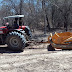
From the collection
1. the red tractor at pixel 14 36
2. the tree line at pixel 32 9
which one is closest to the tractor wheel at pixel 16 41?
the red tractor at pixel 14 36

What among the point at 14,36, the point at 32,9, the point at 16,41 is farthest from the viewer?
the point at 32,9

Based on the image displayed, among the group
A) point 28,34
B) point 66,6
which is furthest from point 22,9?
point 28,34

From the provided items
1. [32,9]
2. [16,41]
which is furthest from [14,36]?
[32,9]

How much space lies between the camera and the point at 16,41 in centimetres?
691

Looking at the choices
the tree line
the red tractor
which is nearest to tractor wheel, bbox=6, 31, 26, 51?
the red tractor

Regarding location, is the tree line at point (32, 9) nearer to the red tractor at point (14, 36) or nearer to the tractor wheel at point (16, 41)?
the red tractor at point (14, 36)

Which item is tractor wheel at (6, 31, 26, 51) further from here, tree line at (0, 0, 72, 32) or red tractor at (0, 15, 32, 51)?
tree line at (0, 0, 72, 32)

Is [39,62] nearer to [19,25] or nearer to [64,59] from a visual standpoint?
[64,59]

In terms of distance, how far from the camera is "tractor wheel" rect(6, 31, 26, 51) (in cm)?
667

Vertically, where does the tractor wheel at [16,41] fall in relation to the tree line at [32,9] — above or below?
below

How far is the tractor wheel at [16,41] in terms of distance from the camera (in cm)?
667

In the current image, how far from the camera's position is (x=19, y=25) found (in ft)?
26.2

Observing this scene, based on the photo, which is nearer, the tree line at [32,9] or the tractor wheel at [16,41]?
the tractor wheel at [16,41]

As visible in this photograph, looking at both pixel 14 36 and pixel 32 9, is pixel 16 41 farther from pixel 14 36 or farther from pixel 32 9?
pixel 32 9
